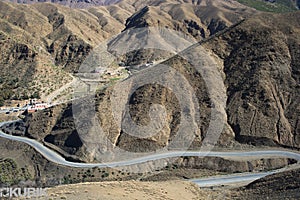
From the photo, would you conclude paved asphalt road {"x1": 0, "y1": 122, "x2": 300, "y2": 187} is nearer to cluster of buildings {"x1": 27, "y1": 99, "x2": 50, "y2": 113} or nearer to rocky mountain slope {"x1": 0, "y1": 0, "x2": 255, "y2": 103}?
cluster of buildings {"x1": 27, "y1": 99, "x2": 50, "y2": 113}

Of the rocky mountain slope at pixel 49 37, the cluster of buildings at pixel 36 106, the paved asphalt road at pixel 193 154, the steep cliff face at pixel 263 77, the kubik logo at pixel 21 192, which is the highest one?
the kubik logo at pixel 21 192

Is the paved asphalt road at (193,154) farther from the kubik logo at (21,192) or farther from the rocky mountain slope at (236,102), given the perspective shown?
the kubik logo at (21,192)

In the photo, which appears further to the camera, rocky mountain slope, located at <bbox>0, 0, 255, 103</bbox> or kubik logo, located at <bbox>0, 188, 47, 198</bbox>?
rocky mountain slope, located at <bbox>0, 0, 255, 103</bbox>

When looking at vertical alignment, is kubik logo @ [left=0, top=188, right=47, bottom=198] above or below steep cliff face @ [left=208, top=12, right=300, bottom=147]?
above

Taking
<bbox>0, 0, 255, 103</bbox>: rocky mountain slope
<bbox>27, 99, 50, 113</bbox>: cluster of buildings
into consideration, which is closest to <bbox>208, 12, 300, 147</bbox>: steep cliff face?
<bbox>27, 99, 50, 113</bbox>: cluster of buildings

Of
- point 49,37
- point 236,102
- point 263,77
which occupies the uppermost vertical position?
point 263,77

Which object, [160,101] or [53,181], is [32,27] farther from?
[53,181]

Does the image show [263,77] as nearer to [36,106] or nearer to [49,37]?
[36,106]

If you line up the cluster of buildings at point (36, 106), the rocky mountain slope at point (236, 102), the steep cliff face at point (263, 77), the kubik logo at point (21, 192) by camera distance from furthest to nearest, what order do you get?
the cluster of buildings at point (36, 106)
the steep cliff face at point (263, 77)
the rocky mountain slope at point (236, 102)
the kubik logo at point (21, 192)

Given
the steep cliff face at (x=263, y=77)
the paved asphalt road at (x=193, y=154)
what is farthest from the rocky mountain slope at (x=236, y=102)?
the paved asphalt road at (x=193, y=154)

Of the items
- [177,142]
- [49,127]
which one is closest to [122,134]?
[177,142]

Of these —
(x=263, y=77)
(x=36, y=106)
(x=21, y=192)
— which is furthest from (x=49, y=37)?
(x=21, y=192)
